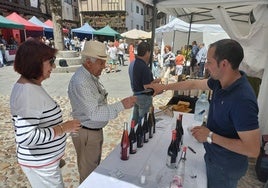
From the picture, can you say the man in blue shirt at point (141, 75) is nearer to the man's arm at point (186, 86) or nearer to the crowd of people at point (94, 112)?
the man's arm at point (186, 86)

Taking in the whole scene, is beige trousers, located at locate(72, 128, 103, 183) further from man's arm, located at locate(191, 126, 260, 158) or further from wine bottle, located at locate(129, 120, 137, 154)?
man's arm, located at locate(191, 126, 260, 158)

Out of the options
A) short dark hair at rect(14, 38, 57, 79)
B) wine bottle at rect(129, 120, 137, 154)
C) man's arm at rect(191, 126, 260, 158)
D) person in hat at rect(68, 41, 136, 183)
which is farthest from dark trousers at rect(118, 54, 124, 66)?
man's arm at rect(191, 126, 260, 158)

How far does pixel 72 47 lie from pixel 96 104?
23403 millimetres

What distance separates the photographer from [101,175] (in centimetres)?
180

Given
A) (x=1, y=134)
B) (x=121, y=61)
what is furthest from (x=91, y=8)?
(x=1, y=134)

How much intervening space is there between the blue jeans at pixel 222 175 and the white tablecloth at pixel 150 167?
0.27 feet

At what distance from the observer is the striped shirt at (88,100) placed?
2246 mm

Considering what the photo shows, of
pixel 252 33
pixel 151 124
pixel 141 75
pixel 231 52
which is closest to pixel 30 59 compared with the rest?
pixel 151 124

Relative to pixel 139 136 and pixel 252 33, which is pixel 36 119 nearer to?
pixel 139 136

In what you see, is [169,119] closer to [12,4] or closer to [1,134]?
[1,134]

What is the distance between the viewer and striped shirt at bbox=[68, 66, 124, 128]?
225 cm

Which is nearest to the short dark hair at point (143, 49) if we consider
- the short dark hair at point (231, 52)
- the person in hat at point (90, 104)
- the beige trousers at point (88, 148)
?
the person in hat at point (90, 104)

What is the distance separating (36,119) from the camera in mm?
1767

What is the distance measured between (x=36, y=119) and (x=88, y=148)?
39.8 inches
